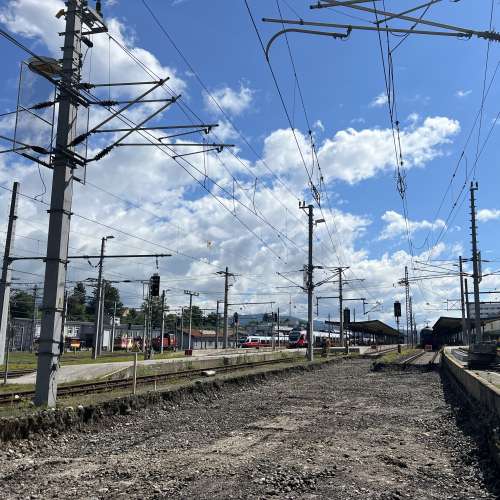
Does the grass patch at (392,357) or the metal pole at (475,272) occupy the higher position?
the metal pole at (475,272)

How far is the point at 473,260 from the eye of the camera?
131 feet

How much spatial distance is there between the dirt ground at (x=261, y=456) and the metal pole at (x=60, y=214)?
170cm

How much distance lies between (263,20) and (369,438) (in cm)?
850

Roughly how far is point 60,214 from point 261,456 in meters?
7.39

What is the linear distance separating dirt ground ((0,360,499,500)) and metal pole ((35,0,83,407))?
170 centimetres

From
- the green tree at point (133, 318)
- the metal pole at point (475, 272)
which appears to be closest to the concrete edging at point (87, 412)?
the metal pole at point (475, 272)

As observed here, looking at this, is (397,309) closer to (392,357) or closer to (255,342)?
(392,357)

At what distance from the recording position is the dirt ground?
7.62 meters

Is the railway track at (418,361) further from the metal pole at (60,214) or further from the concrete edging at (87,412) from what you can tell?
the metal pole at (60,214)

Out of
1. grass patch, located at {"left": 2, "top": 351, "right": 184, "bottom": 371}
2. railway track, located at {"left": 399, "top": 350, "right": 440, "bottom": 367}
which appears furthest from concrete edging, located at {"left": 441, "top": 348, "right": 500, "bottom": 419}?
grass patch, located at {"left": 2, "top": 351, "right": 184, "bottom": 371}

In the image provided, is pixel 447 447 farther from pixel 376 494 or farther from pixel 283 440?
pixel 376 494

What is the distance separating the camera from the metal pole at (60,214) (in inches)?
497

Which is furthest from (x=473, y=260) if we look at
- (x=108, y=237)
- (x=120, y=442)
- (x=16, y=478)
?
(x=16, y=478)

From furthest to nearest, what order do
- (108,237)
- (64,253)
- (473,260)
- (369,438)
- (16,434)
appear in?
(108,237), (473,260), (64,253), (369,438), (16,434)
